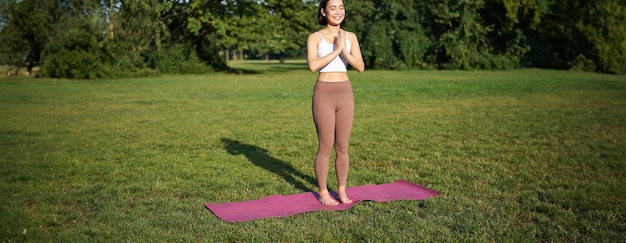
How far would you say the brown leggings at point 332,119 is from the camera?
4945 mm

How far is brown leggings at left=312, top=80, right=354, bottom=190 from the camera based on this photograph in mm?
4945

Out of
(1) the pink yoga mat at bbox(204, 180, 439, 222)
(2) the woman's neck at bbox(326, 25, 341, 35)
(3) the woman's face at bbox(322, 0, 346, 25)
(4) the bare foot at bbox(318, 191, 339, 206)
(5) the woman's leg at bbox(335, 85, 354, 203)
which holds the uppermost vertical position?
(3) the woman's face at bbox(322, 0, 346, 25)

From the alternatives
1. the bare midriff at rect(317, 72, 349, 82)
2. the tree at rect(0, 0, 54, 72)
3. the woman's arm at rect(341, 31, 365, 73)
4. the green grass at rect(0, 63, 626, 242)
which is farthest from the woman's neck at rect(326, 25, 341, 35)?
the tree at rect(0, 0, 54, 72)

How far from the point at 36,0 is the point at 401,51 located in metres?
25.0

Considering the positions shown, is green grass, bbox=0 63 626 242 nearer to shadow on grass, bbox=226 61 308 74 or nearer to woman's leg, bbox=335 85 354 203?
woman's leg, bbox=335 85 354 203

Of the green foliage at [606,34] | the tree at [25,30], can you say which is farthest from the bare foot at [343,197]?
the green foliage at [606,34]

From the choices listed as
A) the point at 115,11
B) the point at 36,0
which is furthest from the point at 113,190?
the point at 36,0

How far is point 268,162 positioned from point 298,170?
2.13 feet

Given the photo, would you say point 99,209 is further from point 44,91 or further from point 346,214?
point 44,91

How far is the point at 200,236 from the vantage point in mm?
4164

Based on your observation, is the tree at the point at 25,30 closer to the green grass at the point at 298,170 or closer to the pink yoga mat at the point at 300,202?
the green grass at the point at 298,170

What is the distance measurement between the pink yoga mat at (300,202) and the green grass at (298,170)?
0.14 m

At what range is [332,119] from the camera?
5012 millimetres

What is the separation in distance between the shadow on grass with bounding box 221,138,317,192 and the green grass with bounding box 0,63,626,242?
0.03m
